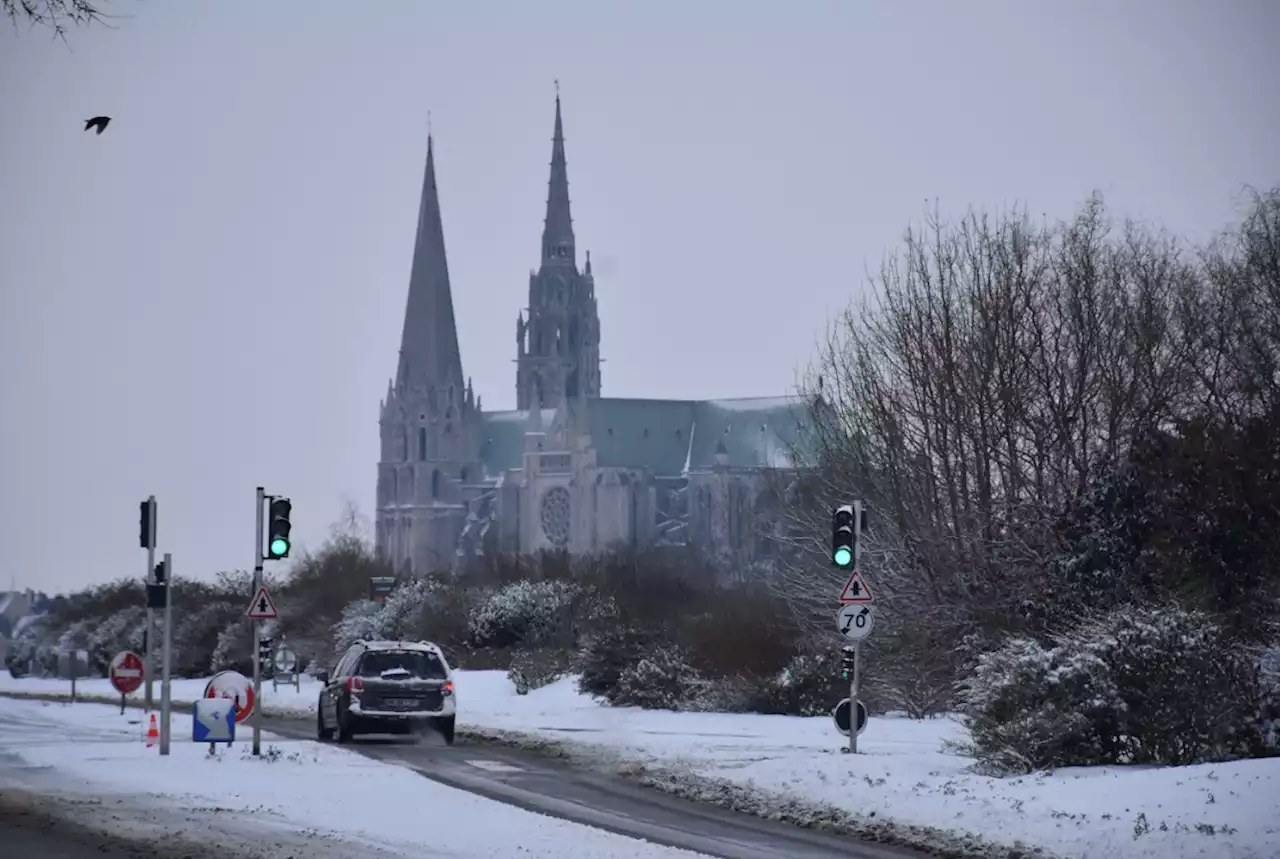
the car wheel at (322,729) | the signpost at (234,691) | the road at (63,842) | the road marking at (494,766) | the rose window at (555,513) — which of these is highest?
the rose window at (555,513)

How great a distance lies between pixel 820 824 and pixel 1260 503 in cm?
1028

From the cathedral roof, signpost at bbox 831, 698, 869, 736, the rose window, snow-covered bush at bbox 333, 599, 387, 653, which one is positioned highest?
the cathedral roof

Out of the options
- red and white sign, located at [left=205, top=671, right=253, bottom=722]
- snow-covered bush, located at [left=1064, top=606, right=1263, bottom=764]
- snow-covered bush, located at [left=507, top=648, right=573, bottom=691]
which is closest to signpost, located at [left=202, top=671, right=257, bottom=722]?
red and white sign, located at [left=205, top=671, right=253, bottom=722]

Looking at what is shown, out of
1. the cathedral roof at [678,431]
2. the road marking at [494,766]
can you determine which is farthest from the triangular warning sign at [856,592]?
the cathedral roof at [678,431]

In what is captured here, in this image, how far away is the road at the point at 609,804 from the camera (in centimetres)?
1725

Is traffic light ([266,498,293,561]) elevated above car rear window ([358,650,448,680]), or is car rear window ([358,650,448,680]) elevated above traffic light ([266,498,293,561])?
traffic light ([266,498,293,561])

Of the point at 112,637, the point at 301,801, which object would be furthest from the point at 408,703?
the point at 112,637

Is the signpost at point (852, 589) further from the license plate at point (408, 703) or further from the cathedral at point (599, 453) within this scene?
the cathedral at point (599, 453)

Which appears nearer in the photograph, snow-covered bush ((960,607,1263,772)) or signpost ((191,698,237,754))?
snow-covered bush ((960,607,1263,772))

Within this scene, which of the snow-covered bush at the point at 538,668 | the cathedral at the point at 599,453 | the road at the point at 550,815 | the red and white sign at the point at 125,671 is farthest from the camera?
the cathedral at the point at 599,453

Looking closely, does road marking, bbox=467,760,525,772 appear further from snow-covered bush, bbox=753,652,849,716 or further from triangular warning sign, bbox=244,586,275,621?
snow-covered bush, bbox=753,652,849,716

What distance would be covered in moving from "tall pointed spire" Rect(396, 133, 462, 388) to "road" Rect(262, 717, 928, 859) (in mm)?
162388

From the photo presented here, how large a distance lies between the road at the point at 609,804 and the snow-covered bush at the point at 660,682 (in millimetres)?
9144

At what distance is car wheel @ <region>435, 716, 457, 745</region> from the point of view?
98.7 ft
